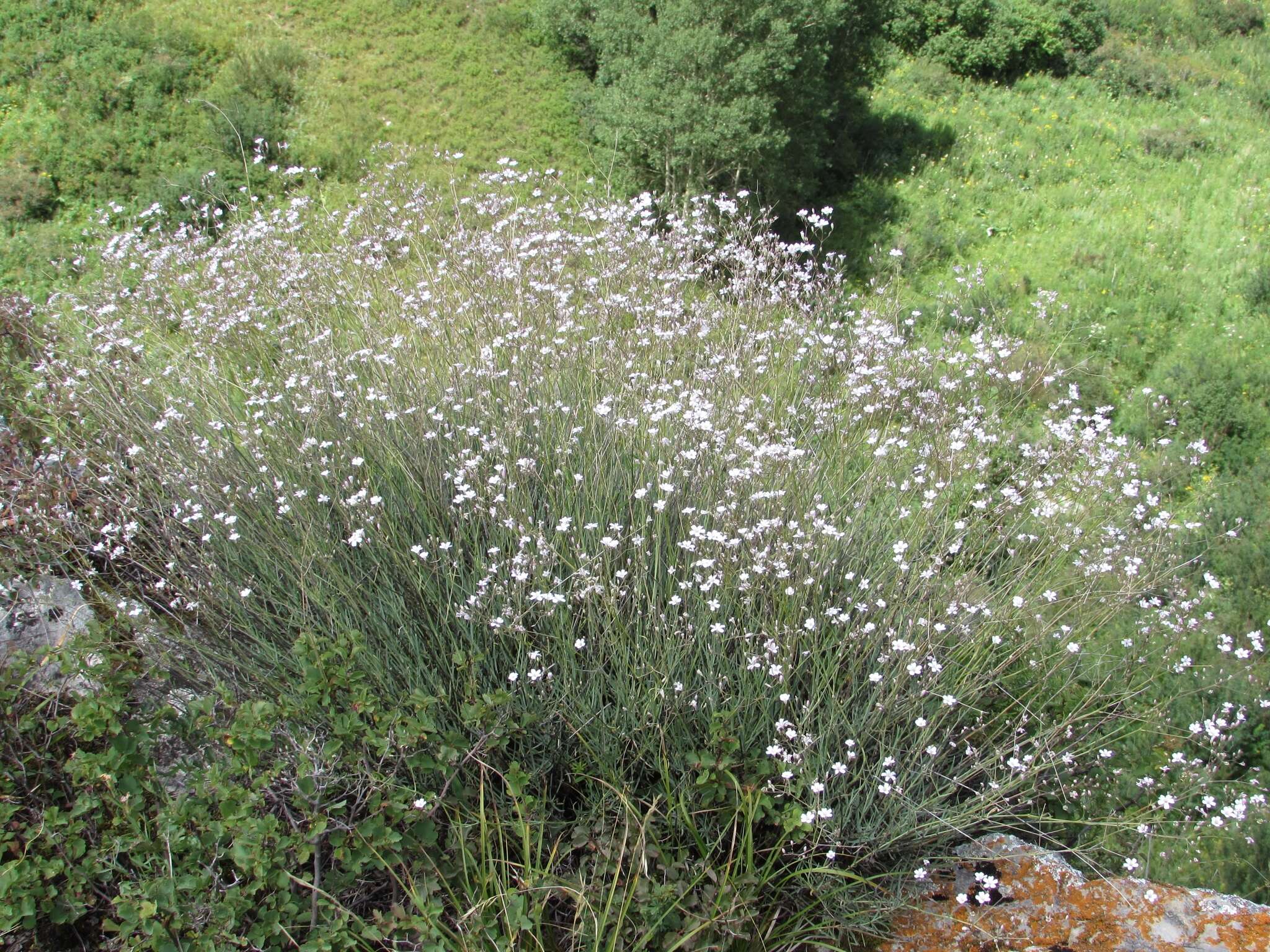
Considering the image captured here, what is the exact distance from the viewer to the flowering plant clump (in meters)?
3.04

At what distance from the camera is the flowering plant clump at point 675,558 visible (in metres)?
3.04

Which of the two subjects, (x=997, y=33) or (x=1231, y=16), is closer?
(x=997, y=33)

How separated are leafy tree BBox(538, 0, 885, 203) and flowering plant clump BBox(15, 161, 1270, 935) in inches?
132

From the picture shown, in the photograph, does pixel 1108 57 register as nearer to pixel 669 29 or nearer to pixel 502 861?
pixel 669 29

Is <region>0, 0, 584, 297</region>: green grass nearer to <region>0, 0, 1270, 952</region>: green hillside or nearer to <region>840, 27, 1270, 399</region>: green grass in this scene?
<region>0, 0, 1270, 952</region>: green hillside

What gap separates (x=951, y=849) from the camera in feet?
10.5

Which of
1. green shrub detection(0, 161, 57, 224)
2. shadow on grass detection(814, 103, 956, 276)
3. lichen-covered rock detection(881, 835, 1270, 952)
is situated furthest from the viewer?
shadow on grass detection(814, 103, 956, 276)

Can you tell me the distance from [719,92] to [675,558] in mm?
6196

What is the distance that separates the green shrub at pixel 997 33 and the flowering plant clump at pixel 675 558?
1198 centimetres

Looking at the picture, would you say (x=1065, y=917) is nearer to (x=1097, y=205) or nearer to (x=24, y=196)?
(x=24, y=196)

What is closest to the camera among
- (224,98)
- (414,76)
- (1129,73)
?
(224,98)

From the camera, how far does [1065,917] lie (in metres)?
2.92

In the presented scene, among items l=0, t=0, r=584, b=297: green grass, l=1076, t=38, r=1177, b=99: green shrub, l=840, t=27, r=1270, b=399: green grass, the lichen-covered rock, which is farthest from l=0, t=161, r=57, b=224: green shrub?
l=1076, t=38, r=1177, b=99: green shrub

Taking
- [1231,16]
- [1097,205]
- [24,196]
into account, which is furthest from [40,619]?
[1231,16]
